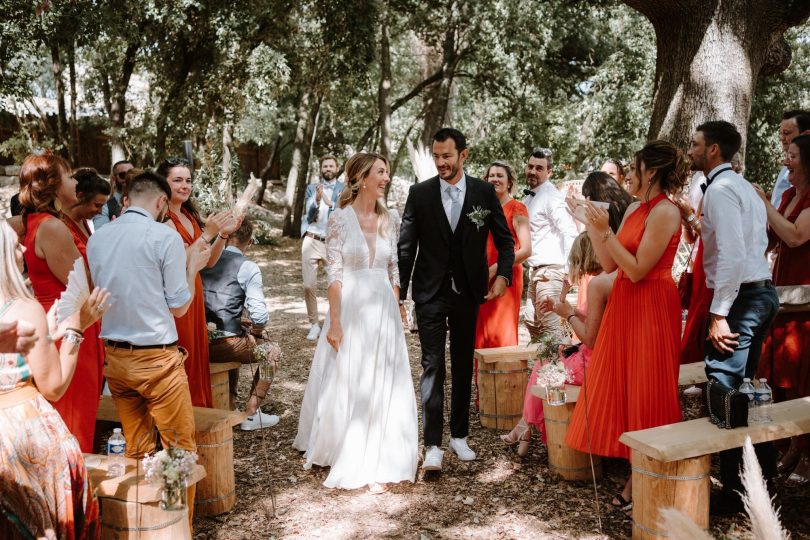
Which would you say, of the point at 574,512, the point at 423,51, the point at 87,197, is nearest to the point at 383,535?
the point at 574,512

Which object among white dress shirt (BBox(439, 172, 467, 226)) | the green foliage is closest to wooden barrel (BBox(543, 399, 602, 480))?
white dress shirt (BBox(439, 172, 467, 226))

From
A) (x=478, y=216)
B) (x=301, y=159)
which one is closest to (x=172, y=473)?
(x=478, y=216)

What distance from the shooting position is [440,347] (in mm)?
4844

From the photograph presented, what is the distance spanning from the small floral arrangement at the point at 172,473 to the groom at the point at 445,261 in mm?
2051

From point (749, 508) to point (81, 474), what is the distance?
2877 mm

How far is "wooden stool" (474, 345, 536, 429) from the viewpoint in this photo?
18.5 ft

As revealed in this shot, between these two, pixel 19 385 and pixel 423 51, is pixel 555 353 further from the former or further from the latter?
pixel 423 51

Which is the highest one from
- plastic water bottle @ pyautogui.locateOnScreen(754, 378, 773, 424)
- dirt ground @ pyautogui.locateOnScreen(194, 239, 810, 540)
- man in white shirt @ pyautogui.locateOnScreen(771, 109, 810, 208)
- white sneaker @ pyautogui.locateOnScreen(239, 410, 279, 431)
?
man in white shirt @ pyautogui.locateOnScreen(771, 109, 810, 208)

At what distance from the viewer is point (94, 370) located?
411cm

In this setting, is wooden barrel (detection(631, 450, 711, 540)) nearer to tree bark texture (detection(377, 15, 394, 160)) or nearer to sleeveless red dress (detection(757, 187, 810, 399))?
sleeveless red dress (detection(757, 187, 810, 399))

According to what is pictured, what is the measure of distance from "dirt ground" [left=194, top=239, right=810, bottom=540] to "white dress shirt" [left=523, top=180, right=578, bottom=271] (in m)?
2.01

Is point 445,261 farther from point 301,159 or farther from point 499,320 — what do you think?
point 301,159

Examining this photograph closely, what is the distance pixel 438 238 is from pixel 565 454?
178 cm

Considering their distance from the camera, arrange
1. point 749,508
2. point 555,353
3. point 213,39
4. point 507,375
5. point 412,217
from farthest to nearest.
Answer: point 213,39 → point 507,375 → point 412,217 → point 555,353 → point 749,508
